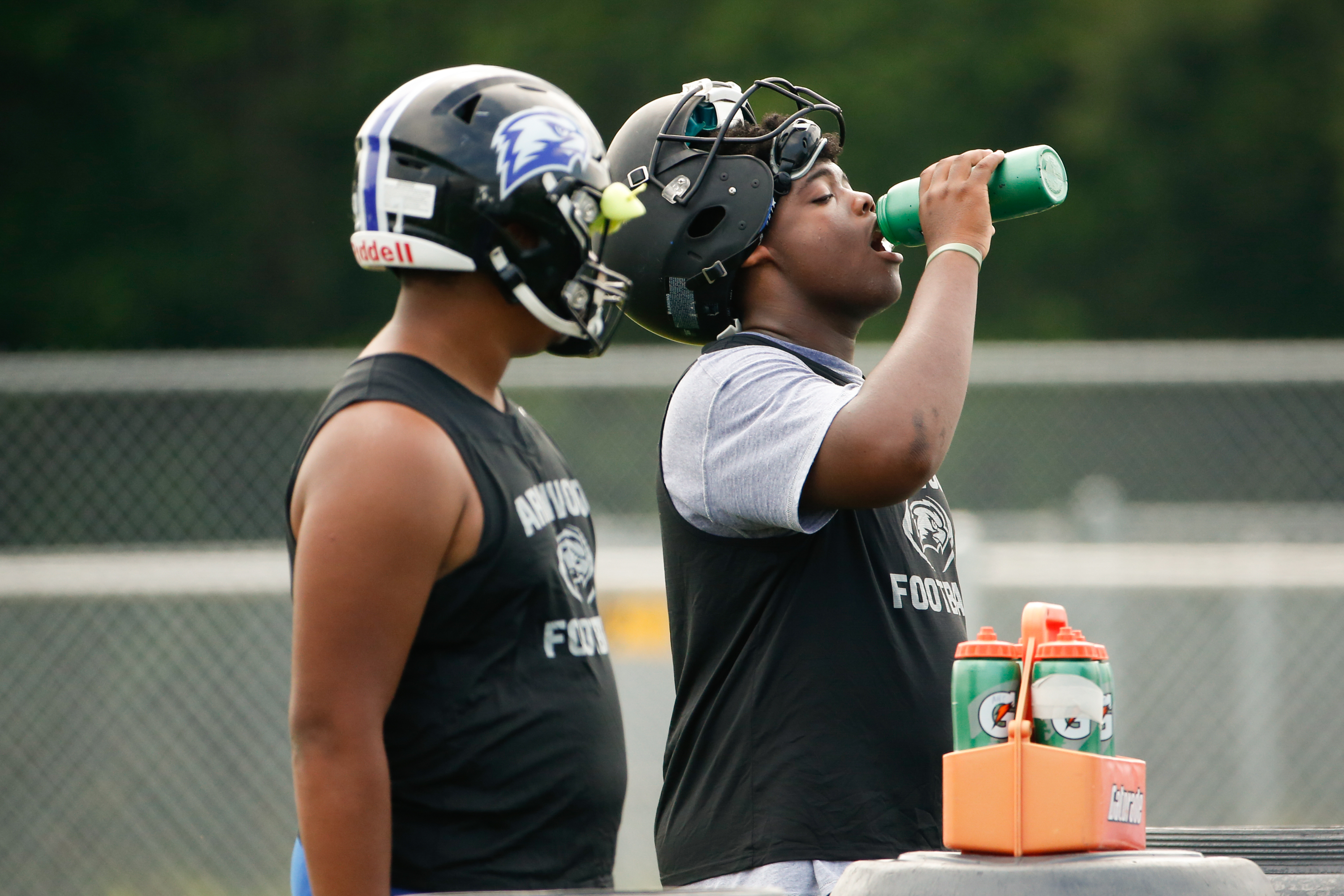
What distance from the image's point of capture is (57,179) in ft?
49.4

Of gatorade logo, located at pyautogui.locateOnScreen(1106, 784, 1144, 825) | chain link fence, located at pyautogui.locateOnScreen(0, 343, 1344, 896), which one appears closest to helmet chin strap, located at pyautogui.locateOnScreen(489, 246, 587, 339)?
gatorade logo, located at pyautogui.locateOnScreen(1106, 784, 1144, 825)

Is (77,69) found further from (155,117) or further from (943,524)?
(943,524)

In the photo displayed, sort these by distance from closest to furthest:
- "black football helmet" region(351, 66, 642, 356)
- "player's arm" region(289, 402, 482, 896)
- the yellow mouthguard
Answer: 1. "player's arm" region(289, 402, 482, 896)
2. "black football helmet" region(351, 66, 642, 356)
3. the yellow mouthguard

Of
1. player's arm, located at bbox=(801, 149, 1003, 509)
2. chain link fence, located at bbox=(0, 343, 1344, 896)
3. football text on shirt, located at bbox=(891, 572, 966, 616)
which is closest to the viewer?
player's arm, located at bbox=(801, 149, 1003, 509)

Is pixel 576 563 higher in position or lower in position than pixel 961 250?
lower

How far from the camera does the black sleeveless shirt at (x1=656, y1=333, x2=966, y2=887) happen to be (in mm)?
2340

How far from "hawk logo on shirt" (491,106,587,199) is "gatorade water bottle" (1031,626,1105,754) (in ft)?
3.16

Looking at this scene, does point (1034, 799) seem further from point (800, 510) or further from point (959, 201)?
point (959, 201)

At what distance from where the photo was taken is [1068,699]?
1936 millimetres

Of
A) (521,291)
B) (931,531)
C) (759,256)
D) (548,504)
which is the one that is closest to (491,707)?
(548,504)

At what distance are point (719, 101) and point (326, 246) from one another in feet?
43.6

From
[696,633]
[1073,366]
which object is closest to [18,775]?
[696,633]

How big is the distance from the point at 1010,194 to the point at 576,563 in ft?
Answer: 3.51

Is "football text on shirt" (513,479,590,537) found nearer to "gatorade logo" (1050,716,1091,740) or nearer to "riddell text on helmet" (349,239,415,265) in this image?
"riddell text on helmet" (349,239,415,265)
